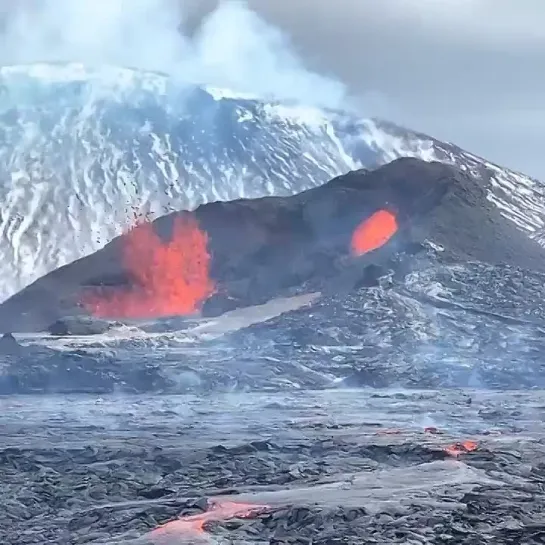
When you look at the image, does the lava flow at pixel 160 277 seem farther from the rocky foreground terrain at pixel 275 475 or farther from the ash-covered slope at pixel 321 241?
the rocky foreground terrain at pixel 275 475

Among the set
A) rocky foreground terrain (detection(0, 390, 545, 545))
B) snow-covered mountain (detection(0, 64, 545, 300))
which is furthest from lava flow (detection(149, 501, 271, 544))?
snow-covered mountain (detection(0, 64, 545, 300))

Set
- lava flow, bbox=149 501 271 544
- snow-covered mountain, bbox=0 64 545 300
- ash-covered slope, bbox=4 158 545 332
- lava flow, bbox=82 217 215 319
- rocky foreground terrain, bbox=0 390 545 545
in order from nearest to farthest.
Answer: lava flow, bbox=149 501 271 544 → rocky foreground terrain, bbox=0 390 545 545 → ash-covered slope, bbox=4 158 545 332 → lava flow, bbox=82 217 215 319 → snow-covered mountain, bbox=0 64 545 300

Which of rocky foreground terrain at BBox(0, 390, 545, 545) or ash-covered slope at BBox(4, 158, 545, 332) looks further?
ash-covered slope at BBox(4, 158, 545, 332)

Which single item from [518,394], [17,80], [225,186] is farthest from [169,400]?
[17,80]

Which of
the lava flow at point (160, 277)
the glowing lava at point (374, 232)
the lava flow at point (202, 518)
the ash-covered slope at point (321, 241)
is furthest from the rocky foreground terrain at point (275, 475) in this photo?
the glowing lava at point (374, 232)

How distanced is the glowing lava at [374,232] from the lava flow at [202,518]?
52148 mm

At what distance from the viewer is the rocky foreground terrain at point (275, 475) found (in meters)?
17.3

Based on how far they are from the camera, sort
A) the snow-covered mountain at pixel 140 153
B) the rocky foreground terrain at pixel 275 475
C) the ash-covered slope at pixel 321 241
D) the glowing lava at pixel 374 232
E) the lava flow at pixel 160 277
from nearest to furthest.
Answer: the rocky foreground terrain at pixel 275 475 → the ash-covered slope at pixel 321 241 → the lava flow at pixel 160 277 → the glowing lava at pixel 374 232 → the snow-covered mountain at pixel 140 153

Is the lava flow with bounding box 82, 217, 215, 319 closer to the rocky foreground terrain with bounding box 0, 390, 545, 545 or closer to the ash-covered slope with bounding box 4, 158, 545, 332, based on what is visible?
the ash-covered slope with bounding box 4, 158, 545, 332

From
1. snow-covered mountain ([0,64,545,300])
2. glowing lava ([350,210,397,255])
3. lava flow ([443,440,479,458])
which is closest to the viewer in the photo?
lava flow ([443,440,479,458])

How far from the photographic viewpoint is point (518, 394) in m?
45.1

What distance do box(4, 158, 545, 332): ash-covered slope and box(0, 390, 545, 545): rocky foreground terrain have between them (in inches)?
1165

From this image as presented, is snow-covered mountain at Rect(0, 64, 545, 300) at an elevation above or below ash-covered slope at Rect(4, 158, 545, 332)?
above

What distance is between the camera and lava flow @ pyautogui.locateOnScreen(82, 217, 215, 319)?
7031cm
